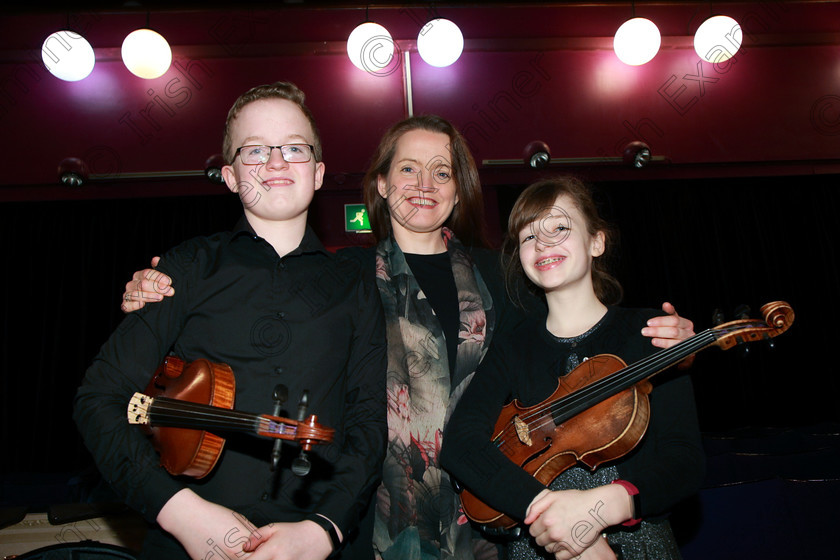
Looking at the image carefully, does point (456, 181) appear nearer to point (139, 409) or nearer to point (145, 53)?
point (139, 409)

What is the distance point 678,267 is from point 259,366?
5.31 m

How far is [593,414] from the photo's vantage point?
148 cm

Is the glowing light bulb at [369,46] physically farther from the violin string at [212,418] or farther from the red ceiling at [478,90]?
the violin string at [212,418]

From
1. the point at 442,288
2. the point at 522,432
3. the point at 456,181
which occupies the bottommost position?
the point at 522,432

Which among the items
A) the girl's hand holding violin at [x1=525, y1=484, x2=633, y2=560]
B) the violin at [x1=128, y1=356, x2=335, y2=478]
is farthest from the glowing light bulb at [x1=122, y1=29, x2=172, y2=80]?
the girl's hand holding violin at [x1=525, y1=484, x2=633, y2=560]

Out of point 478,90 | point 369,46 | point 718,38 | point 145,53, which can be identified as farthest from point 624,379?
point 718,38

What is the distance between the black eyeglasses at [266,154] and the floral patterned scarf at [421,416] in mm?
556

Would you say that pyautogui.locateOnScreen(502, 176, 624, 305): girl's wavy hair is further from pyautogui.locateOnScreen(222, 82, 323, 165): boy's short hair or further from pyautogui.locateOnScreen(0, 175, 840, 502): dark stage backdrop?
pyautogui.locateOnScreen(0, 175, 840, 502): dark stage backdrop

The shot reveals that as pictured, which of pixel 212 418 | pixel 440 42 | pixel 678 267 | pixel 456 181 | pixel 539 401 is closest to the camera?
pixel 212 418

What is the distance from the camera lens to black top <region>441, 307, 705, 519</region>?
1.45 metres

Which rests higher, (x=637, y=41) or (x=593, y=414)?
(x=637, y=41)

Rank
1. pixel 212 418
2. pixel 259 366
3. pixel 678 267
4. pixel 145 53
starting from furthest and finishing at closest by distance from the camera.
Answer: pixel 678 267
pixel 145 53
pixel 259 366
pixel 212 418

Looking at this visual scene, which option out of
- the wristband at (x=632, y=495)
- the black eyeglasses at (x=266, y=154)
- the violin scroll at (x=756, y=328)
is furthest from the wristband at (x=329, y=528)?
the violin scroll at (x=756, y=328)

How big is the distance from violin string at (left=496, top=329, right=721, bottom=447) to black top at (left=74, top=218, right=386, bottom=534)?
1.50 ft
